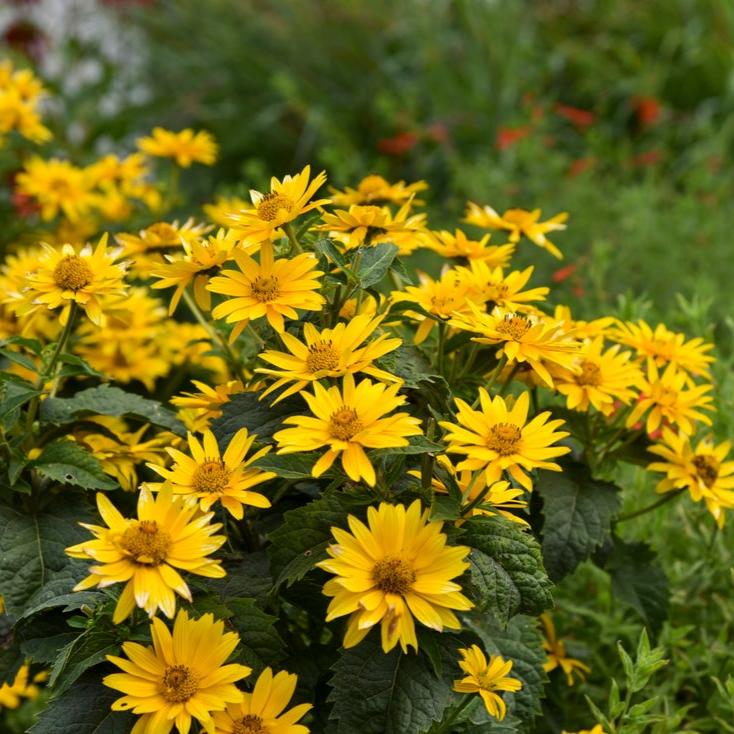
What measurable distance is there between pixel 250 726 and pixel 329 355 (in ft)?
1.46

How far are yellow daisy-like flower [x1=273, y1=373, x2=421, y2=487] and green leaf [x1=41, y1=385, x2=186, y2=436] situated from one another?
16.5 inches

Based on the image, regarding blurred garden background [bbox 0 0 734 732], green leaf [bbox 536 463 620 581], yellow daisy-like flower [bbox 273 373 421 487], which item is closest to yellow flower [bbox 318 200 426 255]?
yellow daisy-like flower [bbox 273 373 421 487]

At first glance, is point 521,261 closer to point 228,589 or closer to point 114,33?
point 228,589

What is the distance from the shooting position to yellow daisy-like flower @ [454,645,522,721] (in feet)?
4.25

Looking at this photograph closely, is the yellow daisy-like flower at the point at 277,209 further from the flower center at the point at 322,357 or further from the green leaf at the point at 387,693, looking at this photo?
the green leaf at the point at 387,693

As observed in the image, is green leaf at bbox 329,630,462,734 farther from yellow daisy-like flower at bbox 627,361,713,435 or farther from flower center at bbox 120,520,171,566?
yellow daisy-like flower at bbox 627,361,713,435

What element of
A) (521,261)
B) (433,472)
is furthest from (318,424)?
(521,261)

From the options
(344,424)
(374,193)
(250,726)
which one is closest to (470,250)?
(374,193)

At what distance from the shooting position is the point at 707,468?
5.28 ft

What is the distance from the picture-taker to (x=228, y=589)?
4.44ft

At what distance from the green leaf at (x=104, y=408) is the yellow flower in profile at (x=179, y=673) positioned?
17.7 inches

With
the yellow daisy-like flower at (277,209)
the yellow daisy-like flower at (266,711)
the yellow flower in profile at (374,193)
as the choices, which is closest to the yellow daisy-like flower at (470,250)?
the yellow flower in profile at (374,193)

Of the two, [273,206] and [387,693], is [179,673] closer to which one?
[387,693]

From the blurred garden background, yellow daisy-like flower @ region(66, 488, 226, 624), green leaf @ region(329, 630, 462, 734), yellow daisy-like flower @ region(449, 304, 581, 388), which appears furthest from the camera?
the blurred garden background
